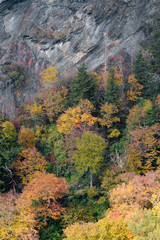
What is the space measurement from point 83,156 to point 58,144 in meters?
9.84

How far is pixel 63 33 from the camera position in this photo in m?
44.1

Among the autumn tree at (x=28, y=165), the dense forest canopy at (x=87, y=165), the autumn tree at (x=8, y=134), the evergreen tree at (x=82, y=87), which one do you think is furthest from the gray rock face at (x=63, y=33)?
the autumn tree at (x=28, y=165)

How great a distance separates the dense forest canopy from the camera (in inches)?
631

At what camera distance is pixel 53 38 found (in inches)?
1747

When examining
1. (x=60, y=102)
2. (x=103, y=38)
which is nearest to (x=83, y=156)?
(x=60, y=102)

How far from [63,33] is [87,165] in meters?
34.0

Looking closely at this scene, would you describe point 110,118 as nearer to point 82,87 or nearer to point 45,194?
point 82,87

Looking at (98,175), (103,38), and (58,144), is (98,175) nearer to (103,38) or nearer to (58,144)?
(58,144)

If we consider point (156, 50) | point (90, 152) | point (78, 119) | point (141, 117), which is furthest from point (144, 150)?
point (156, 50)

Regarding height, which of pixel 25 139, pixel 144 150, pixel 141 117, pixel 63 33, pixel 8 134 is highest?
pixel 63 33

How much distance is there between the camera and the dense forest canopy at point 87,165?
16.0 m

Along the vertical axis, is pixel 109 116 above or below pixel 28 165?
below

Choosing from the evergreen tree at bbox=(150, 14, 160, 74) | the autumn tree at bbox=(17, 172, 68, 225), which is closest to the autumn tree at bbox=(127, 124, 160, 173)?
the autumn tree at bbox=(17, 172, 68, 225)

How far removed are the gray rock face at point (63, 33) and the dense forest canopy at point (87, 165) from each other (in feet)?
19.9
